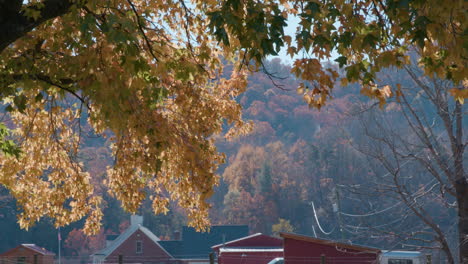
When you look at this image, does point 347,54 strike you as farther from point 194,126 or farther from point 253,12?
point 194,126

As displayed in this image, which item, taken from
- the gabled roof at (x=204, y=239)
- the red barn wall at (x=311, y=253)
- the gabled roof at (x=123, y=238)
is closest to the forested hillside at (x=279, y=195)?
the gabled roof at (x=204, y=239)

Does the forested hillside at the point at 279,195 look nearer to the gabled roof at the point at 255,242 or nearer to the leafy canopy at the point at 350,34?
the gabled roof at the point at 255,242

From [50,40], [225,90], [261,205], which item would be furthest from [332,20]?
[261,205]

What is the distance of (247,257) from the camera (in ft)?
124

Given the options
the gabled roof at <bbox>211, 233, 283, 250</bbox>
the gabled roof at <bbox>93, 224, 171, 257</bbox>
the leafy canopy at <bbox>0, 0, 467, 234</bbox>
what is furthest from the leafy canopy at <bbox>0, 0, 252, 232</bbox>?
the gabled roof at <bbox>93, 224, 171, 257</bbox>

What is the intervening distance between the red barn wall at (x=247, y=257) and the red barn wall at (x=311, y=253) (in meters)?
9.01

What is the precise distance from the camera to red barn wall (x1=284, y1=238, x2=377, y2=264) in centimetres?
2577

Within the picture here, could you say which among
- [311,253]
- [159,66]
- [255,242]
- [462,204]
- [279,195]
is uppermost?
[279,195]

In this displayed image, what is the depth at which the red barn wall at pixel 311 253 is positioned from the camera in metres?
25.8

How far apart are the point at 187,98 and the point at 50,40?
2.87 meters

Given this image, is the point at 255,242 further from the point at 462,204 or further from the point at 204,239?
the point at 462,204

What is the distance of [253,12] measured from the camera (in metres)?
7.03

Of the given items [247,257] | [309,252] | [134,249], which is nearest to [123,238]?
[134,249]

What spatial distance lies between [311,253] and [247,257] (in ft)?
37.3
